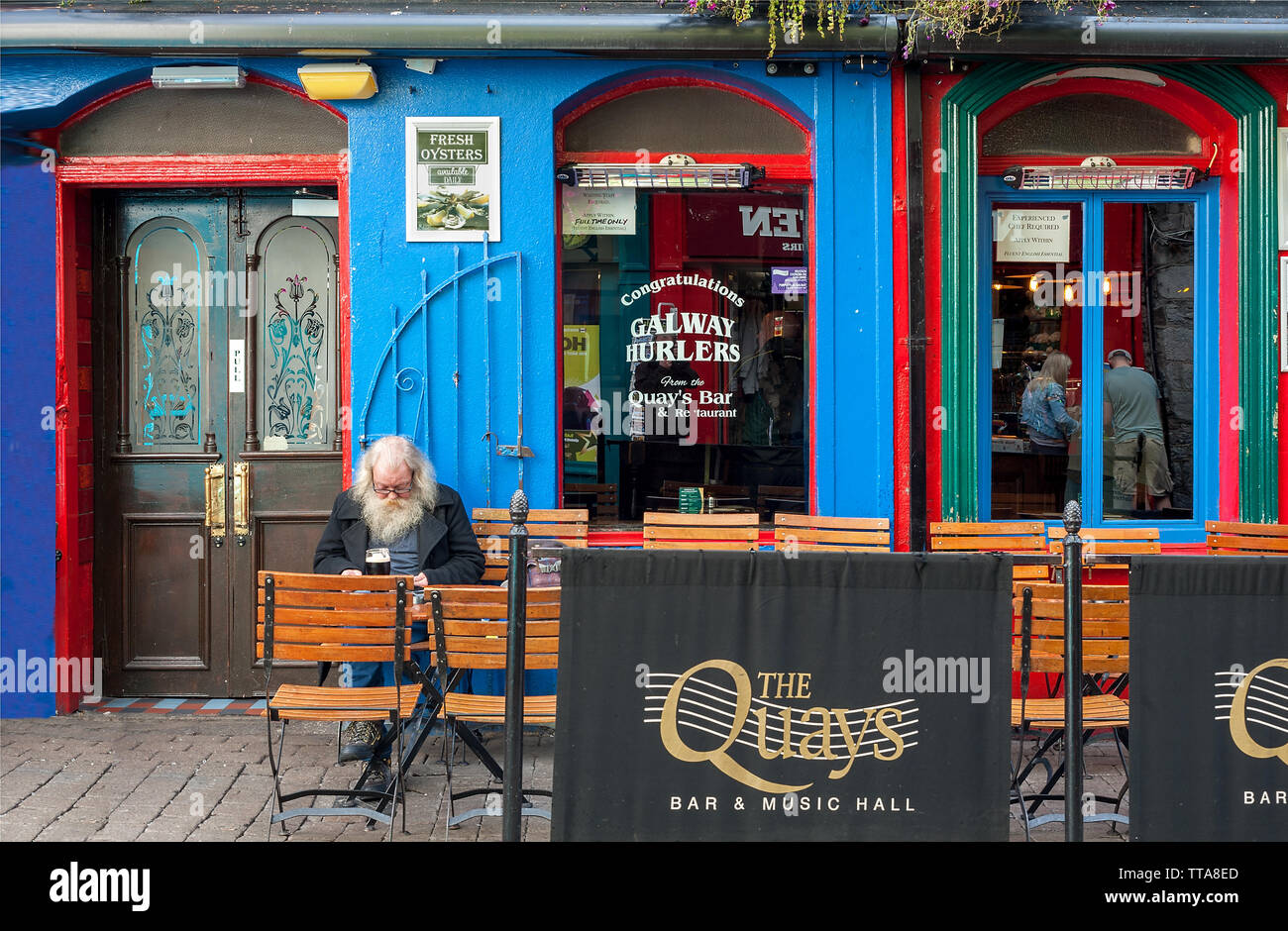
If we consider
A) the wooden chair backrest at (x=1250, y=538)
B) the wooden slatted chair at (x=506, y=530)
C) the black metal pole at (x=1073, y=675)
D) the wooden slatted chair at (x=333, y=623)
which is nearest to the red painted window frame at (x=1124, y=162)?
the wooden chair backrest at (x=1250, y=538)

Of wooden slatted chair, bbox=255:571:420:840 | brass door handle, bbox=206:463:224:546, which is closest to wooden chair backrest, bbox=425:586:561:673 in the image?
wooden slatted chair, bbox=255:571:420:840

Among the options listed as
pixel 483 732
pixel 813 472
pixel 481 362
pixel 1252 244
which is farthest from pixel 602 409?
pixel 1252 244

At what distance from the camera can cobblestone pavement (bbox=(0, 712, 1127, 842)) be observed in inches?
197

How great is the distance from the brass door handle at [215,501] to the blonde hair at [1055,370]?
5210mm

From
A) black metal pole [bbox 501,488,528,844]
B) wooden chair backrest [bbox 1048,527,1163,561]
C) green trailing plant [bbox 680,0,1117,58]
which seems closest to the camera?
black metal pole [bbox 501,488,528,844]

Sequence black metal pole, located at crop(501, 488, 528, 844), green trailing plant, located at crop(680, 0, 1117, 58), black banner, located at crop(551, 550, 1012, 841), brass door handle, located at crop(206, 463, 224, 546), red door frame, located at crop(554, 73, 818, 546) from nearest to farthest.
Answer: black banner, located at crop(551, 550, 1012, 841)
black metal pole, located at crop(501, 488, 528, 844)
green trailing plant, located at crop(680, 0, 1117, 58)
red door frame, located at crop(554, 73, 818, 546)
brass door handle, located at crop(206, 463, 224, 546)

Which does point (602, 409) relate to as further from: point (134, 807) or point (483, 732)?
point (134, 807)

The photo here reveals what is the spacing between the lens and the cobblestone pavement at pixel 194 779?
5.00 meters

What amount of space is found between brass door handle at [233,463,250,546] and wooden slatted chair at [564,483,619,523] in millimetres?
2140

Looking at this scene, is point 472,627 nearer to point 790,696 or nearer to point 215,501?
point 790,696

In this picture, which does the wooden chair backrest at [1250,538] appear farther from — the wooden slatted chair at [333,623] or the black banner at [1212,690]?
the wooden slatted chair at [333,623]

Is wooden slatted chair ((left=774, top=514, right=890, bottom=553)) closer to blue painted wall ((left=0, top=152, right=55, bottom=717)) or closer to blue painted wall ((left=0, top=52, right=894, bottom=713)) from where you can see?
blue painted wall ((left=0, top=52, right=894, bottom=713))

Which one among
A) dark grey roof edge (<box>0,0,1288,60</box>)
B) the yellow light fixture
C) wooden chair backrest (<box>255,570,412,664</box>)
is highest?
dark grey roof edge (<box>0,0,1288,60</box>)

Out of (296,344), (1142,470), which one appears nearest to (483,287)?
(296,344)
